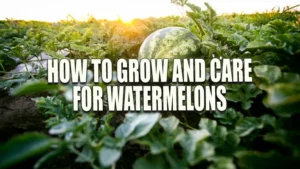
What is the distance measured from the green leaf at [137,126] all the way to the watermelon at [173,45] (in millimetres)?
1027

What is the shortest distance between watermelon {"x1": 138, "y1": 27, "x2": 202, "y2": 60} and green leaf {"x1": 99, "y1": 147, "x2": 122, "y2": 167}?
119cm

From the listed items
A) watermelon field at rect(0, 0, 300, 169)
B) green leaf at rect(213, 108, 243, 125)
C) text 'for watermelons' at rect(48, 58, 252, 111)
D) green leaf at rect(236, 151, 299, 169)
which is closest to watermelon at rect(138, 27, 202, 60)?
watermelon field at rect(0, 0, 300, 169)

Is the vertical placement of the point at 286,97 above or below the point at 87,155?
above

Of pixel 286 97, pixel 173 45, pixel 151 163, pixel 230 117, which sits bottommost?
pixel 151 163

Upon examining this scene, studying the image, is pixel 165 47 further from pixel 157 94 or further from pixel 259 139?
pixel 259 139

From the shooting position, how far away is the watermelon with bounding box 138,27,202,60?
194 cm

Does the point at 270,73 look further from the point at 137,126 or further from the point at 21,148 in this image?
the point at 21,148

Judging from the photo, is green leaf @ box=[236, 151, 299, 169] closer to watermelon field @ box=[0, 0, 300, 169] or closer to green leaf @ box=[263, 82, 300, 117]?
watermelon field @ box=[0, 0, 300, 169]

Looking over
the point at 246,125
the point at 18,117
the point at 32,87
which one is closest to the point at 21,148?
the point at 32,87

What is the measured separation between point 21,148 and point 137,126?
38cm

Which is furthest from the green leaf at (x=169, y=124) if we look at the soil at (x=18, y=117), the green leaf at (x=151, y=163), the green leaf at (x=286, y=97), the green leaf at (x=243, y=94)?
the soil at (x=18, y=117)

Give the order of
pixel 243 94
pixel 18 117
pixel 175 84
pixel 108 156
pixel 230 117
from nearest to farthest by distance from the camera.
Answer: pixel 108 156 < pixel 230 117 < pixel 243 94 < pixel 175 84 < pixel 18 117

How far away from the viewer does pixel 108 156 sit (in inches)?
32.1

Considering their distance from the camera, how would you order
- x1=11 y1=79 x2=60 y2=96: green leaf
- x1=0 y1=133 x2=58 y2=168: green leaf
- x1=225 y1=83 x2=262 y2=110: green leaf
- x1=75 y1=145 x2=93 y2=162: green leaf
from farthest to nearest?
x1=225 y1=83 x2=262 y2=110: green leaf, x1=75 y1=145 x2=93 y2=162: green leaf, x1=11 y1=79 x2=60 y2=96: green leaf, x1=0 y1=133 x2=58 y2=168: green leaf
